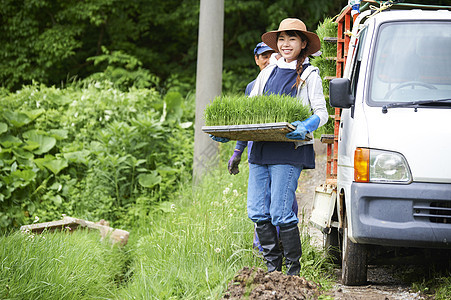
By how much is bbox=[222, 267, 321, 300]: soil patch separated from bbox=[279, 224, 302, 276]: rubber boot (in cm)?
39

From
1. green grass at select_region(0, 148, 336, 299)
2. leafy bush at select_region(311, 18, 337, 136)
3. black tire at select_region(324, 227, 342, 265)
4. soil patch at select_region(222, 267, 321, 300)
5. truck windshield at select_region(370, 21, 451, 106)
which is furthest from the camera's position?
leafy bush at select_region(311, 18, 337, 136)

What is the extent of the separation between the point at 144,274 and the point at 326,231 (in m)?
1.67

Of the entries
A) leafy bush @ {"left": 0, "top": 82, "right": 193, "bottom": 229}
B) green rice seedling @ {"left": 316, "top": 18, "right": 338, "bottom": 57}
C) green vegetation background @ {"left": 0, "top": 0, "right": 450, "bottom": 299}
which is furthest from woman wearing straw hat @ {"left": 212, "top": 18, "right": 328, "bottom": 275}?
leafy bush @ {"left": 0, "top": 82, "right": 193, "bottom": 229}

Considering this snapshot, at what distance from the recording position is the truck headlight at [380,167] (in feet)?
13.5

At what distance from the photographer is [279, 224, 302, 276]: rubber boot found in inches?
178

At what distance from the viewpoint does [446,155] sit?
4070 millimetres

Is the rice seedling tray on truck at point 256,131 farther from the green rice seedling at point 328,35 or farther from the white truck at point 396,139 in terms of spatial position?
the green rice seedling at point 328,35

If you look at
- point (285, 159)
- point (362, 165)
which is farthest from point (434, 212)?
point (285, 159)

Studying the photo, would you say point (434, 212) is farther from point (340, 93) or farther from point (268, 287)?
point (268, 287)

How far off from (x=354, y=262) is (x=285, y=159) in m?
0.99

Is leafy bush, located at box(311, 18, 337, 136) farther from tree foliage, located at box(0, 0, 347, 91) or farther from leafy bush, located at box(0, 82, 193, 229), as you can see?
tree foliage, located at box(0, 0, 347, 91)

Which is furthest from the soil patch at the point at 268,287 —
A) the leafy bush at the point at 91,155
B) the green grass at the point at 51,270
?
the leafy bush at the point at 91,155

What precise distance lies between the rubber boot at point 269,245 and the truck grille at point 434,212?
1075 millimetres

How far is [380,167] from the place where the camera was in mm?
4180
